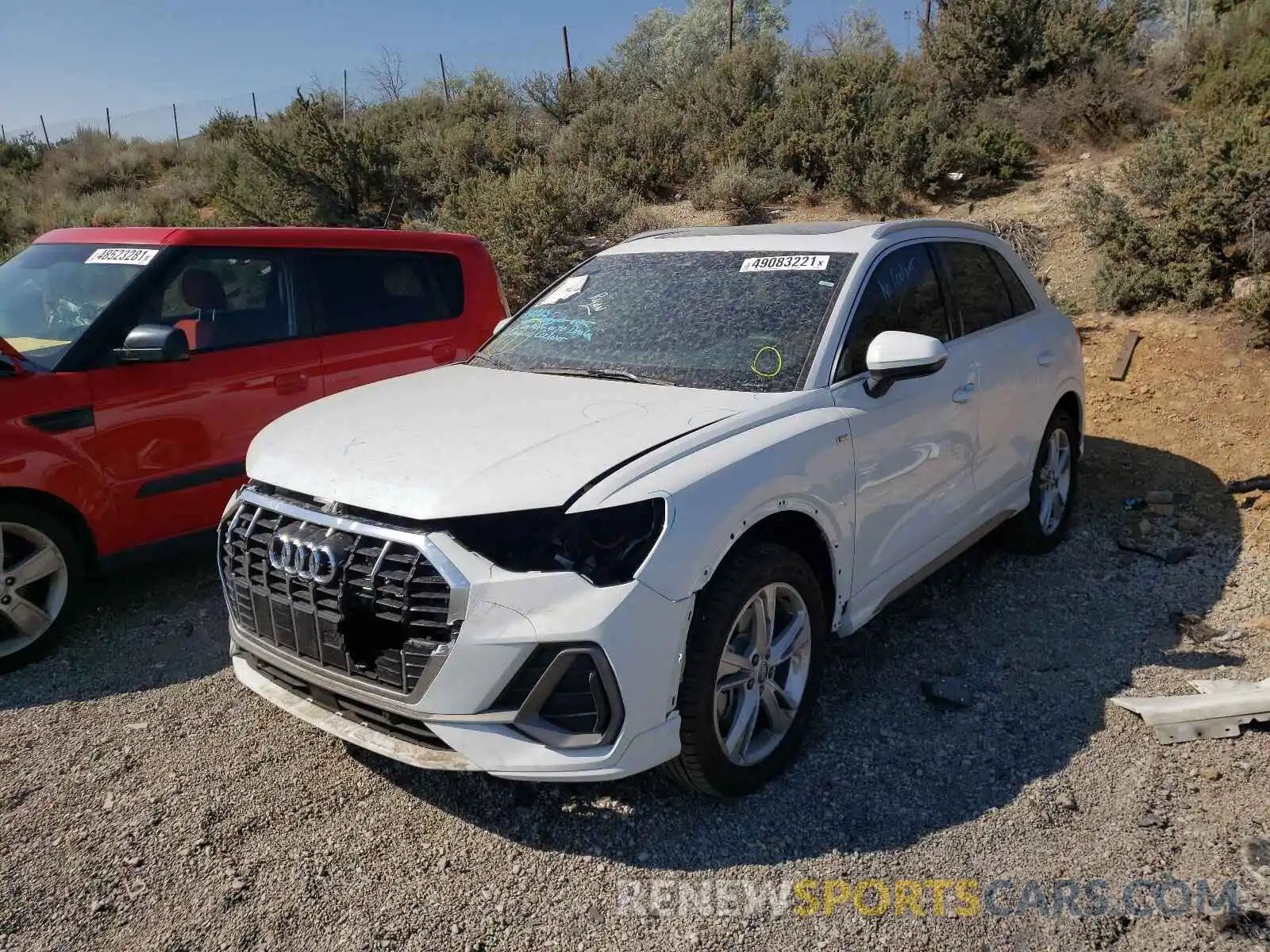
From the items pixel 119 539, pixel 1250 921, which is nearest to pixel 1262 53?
pixel 1250 921

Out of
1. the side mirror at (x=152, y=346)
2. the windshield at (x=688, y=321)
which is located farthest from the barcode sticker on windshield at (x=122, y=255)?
the windshield at (x=688, y=321)

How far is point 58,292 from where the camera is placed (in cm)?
487

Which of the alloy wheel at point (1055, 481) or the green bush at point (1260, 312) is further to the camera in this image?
the green bush at point (1260, 312)

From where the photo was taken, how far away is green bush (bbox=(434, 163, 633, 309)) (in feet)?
40.2

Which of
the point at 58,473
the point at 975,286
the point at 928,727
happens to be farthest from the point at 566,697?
the point at 975,286

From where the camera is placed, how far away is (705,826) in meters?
3.01

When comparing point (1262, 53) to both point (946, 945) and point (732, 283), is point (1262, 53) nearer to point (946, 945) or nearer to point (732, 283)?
point (732, 283)

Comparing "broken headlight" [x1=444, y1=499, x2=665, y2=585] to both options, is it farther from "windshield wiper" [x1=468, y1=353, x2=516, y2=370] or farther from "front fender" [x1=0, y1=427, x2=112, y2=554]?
"front fender" [x1=0, y1=427, x2=112, y2=554]

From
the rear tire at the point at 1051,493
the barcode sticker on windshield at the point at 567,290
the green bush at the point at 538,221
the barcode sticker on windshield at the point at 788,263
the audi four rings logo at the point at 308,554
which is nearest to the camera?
the audi four rings logo at the point at 308,554

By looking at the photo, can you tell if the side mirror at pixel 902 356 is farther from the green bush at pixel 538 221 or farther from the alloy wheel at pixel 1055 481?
the green bush at pixel 538 221

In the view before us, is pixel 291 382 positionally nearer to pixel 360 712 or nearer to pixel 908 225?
pixel 360 712

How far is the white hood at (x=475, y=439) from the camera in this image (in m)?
2.72

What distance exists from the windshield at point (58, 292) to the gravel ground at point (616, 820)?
5.17 ft

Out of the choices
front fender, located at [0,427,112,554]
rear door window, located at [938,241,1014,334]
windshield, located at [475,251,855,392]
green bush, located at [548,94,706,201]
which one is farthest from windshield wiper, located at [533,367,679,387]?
green bush, located at [548,94,706,201]
